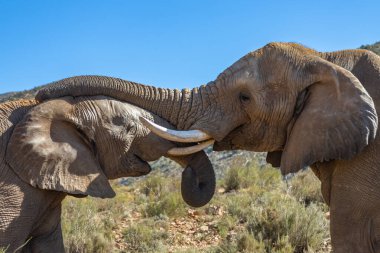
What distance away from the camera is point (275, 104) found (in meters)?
4.70

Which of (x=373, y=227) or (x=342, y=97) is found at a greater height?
(x=342, y=97)

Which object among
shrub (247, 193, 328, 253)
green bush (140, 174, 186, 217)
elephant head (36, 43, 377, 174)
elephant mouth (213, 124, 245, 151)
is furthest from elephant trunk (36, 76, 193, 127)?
green bush (140, 174, 186, 217)

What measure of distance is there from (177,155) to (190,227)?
4.24 meters

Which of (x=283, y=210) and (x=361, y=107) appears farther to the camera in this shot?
(x=283, y=210)

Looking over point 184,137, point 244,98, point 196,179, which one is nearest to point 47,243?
point 196,179

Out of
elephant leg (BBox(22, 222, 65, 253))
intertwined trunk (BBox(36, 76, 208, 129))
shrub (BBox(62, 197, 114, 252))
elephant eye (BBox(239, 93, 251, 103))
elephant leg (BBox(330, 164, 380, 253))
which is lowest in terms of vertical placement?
elephant leg (BBox(330, 164, 380, 253))

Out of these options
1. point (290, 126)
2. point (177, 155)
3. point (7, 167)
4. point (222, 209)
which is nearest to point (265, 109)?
point (290, 126)

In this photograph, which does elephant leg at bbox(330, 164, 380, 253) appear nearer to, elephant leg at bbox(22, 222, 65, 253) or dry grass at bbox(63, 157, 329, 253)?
elephant leg at bbox(22, 222, 65, 253)

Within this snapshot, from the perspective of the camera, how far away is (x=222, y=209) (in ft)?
32.8

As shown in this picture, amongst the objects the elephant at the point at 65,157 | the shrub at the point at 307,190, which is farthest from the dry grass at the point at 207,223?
the elephant at the point at 65,157

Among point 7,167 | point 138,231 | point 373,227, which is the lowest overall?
point 373,227

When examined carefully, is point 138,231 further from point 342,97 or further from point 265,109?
point 342,97

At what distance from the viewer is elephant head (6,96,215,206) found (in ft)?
16.7

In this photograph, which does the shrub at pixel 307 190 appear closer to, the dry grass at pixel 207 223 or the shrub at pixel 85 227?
the dry grass at pixel 207 223
